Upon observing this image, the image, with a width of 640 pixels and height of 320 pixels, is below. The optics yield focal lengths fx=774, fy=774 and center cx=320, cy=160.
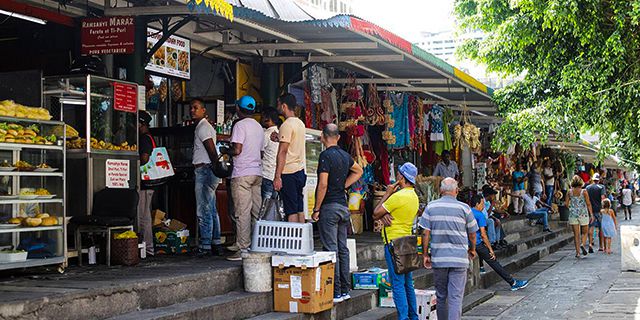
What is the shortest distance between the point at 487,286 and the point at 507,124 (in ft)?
16.9

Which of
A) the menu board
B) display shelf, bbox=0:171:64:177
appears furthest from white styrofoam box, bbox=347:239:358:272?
display shelf, bbox=0:171:64:177

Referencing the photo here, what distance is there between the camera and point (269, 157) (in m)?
9.27

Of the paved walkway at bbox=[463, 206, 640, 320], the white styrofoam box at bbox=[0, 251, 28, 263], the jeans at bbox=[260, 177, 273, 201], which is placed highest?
the jeans at bbox=[260, 177, 273, 201]

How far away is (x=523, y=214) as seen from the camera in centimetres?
2556

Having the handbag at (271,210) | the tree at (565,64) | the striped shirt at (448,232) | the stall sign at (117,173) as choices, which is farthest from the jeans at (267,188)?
the tree at (565,64)

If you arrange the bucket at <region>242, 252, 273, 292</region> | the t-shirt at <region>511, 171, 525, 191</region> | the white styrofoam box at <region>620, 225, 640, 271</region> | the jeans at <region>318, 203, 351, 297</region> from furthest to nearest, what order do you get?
the t-shirt at <region>511, 171, 525, 191</region> → the white styrofoam box at <region>620, 225, 640, 271</region> → the jeans at <region>318, 203, 351, 297</region> → the bucket at <region>242, 252, 273, 292</region>

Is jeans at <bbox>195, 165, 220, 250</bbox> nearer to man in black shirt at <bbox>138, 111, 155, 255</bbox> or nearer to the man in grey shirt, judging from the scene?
man in black shirt at <bbox>138, 111, 155, 255</bbox>

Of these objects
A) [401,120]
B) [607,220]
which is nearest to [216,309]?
[401,120]

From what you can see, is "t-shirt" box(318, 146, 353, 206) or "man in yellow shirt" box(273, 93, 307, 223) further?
"man in yellow shirt" box(273, 93, 307, 223)

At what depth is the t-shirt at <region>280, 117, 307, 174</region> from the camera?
28.0 ft

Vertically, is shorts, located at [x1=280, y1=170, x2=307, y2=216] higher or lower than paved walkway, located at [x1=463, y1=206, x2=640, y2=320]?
higher

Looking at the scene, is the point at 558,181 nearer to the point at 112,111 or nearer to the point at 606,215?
the point at 606,215

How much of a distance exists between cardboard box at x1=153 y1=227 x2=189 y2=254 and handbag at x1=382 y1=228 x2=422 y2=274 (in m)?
3.16

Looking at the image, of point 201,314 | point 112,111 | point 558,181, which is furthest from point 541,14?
point 558,181
